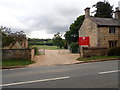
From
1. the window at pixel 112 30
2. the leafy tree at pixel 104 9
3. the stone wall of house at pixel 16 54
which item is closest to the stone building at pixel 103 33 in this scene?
the window at pixel 112 30

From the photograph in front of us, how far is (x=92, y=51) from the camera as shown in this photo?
62.1 ft

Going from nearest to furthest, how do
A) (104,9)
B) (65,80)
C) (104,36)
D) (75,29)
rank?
(65,80)
(104,36)
(75,29)
(104,9)

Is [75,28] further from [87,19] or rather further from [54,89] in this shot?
[54,89]

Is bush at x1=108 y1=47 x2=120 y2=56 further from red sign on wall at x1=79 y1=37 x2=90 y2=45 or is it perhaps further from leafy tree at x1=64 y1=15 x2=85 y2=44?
leafy tree at x1=64 y1=15 x2=85 y2=44

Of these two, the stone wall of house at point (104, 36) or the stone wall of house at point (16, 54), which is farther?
the stone wall of house at point (104, 36)

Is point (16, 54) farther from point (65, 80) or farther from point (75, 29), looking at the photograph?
point (75, 29)

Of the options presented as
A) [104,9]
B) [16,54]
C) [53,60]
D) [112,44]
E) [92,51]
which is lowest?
[53,60]

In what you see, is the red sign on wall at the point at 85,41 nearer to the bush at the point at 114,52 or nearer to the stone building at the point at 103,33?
the stone building at the point at 103,33

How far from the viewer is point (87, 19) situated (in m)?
26.0

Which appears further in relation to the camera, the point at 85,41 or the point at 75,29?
the point at 75,29

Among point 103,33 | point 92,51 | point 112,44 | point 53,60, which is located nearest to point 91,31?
point 103,33

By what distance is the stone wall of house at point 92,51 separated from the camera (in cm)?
1845

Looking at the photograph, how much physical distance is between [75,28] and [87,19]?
54.7 ft

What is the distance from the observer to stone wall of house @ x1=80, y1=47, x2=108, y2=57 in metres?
18.5
